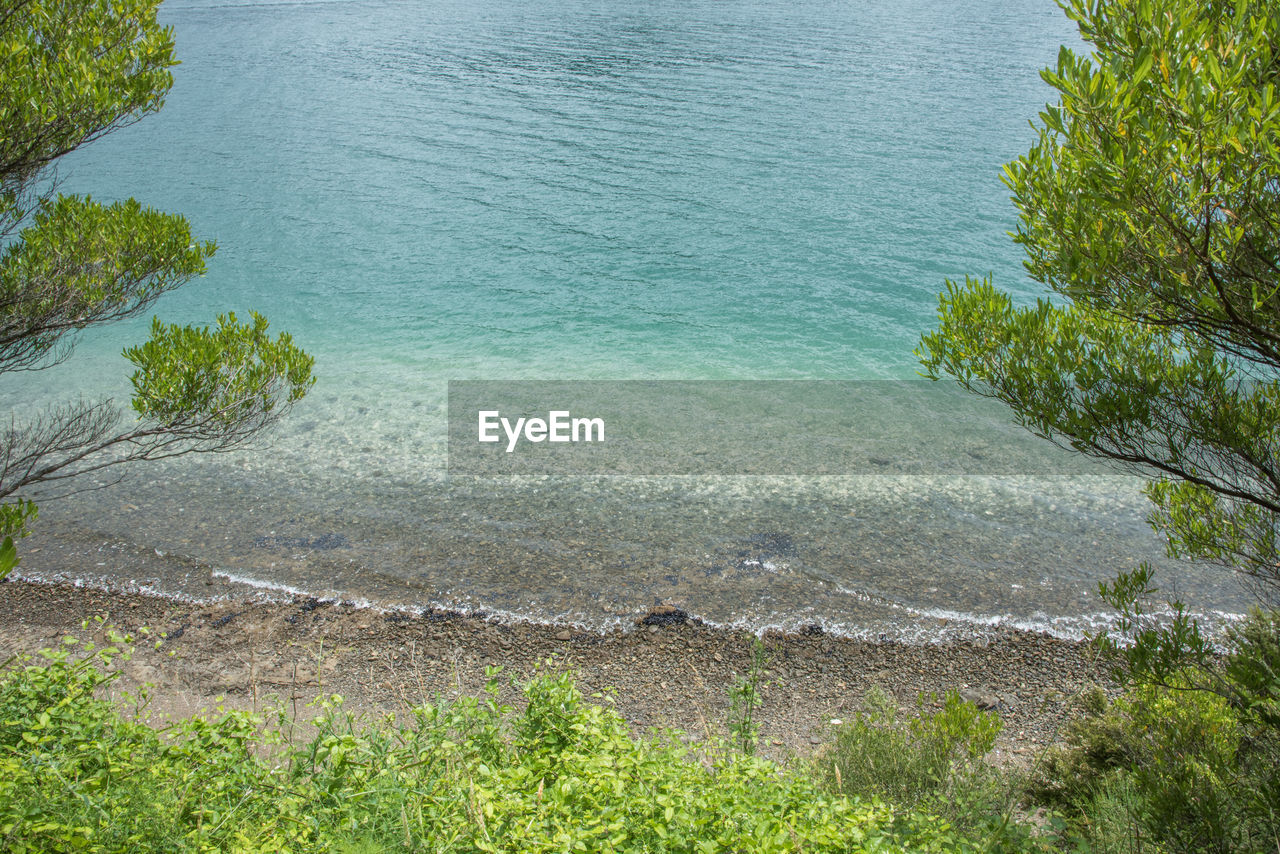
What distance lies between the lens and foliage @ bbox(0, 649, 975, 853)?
10.0 ft

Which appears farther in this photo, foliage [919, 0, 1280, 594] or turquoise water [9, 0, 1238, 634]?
turquoise water [9, 0, 1238, 634]

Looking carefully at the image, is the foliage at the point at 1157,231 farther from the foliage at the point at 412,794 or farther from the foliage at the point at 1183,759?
the foliage at the point at 412,794

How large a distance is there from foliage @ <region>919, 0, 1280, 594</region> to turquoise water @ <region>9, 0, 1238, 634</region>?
306 cm

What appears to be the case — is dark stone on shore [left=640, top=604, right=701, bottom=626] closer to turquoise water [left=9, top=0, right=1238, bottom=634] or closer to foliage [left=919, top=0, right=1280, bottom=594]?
turquoise water [left=9, top=0, right=1238, bottom=634]

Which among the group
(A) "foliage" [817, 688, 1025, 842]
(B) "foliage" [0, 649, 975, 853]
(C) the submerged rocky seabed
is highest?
(B) "foliage" [0, 649, 975, 853]

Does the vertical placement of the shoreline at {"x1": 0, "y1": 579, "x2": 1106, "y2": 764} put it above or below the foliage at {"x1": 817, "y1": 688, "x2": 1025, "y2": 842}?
below

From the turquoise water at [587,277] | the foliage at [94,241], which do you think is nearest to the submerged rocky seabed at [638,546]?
the turquoise water at [587,277]

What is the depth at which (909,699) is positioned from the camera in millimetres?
5645

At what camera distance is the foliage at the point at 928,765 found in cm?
396

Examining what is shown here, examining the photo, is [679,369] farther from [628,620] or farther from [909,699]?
[909,699]

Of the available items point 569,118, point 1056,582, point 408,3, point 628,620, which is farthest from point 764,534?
point 408,3

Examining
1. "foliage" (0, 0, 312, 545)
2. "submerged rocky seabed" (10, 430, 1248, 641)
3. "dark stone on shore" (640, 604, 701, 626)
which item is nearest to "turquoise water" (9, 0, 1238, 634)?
"submerged rocky seabed" (10, 430, 1248, 641)

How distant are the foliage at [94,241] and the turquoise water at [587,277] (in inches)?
72.6

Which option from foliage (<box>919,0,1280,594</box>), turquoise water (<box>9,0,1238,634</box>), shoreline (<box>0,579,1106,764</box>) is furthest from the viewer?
turquoise water (<box>9,0,1238,634</box>)
